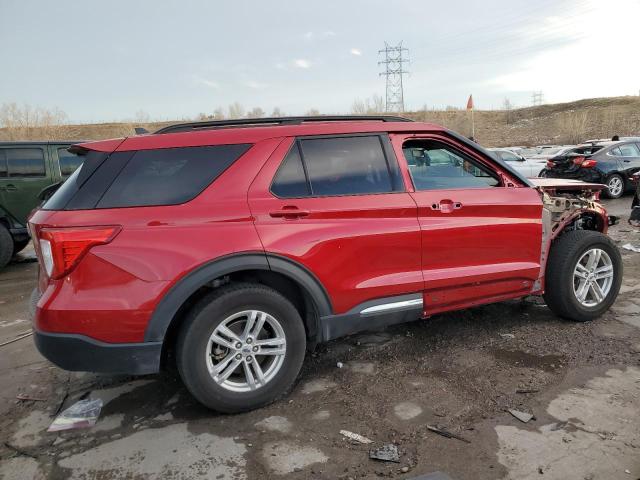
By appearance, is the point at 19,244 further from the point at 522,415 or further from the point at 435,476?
the point at 522,415

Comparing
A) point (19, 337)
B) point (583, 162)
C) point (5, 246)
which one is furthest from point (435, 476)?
point (583, 162)

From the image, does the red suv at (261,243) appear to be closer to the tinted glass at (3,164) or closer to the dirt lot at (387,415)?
the dirt lot at (387,415)

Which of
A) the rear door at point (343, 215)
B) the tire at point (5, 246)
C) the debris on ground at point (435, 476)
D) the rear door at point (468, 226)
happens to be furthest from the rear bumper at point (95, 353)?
the tire at point (5, 246)

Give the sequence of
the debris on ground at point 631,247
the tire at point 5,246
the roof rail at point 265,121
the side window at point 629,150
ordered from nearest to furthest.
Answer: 1. the roof rail at point 265,121
2. the debris on ground at point 631,247
3. the tire at point 5,246
4. the side window at point 629,150

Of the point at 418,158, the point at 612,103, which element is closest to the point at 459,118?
the point at 612,103

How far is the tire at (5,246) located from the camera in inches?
283

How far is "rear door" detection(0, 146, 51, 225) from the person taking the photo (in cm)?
744

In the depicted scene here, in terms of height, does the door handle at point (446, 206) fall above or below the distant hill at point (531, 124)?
below

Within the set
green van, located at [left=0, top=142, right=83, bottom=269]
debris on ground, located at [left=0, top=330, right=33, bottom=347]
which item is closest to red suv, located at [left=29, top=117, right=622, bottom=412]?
debris on ground, located at [left=0, top=330, right=33, bottom=347]

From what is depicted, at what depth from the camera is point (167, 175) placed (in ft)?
9.29

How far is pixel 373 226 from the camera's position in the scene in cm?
314

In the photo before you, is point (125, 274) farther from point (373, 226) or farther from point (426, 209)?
point (426, 209)

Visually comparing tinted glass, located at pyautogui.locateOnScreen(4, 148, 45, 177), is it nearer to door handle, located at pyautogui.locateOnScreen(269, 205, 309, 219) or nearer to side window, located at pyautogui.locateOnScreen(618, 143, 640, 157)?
door handle, located at pyautogui.locateOnScreen(269, 205, 309, 219)

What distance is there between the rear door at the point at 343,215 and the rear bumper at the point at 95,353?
0.90 metres
